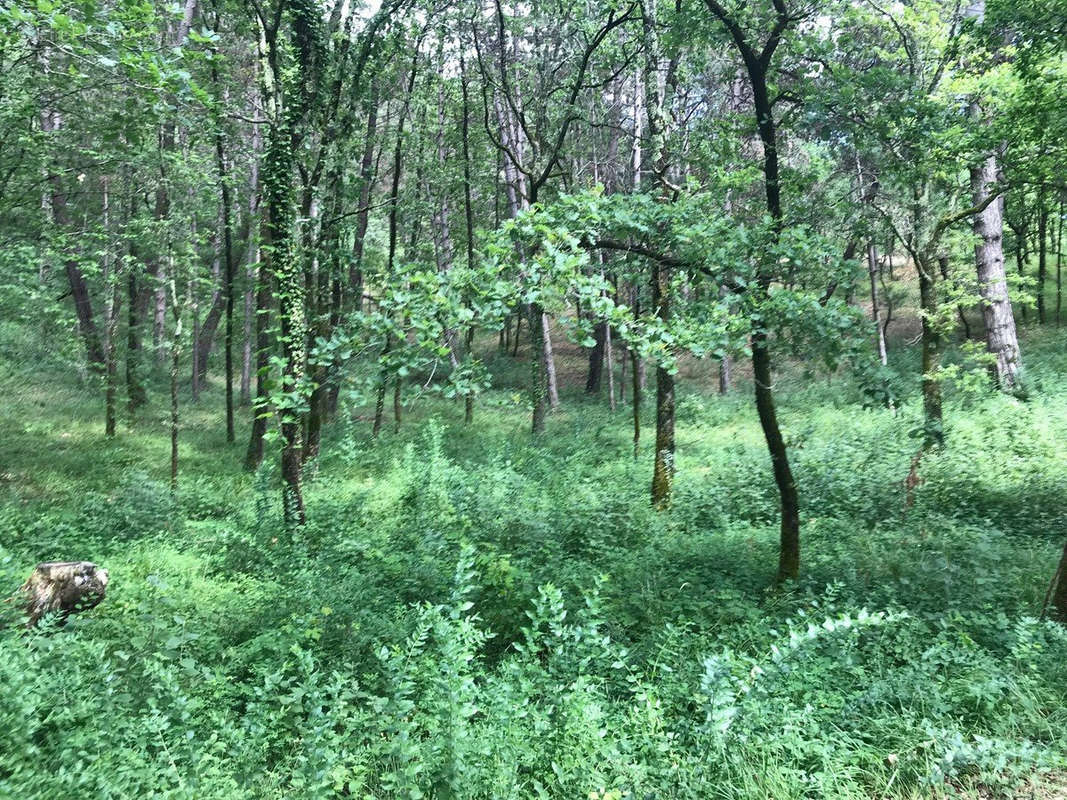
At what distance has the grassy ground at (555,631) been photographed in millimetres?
3250

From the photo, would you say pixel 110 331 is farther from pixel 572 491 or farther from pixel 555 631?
pixel 555 631

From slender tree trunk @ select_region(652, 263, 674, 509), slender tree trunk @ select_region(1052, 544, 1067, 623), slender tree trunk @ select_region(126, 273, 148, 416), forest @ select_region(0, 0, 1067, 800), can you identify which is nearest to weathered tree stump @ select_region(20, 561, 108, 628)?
forest @ select_region(0, 0, 1067, 800)

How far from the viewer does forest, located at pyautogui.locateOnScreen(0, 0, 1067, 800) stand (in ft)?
11.3

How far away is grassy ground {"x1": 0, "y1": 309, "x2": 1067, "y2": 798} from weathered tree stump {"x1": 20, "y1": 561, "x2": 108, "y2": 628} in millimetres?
173

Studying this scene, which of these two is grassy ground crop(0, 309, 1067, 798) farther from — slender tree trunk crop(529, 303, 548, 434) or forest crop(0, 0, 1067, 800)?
slender tree trunk crop(529, 303, 548, 434)

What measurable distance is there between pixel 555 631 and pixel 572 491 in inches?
230

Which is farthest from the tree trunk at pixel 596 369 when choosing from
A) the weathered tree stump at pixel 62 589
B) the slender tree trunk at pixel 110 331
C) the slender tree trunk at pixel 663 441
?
the weathered tree stump at pixel 62 589

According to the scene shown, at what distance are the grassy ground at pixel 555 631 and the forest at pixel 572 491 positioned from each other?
4cm

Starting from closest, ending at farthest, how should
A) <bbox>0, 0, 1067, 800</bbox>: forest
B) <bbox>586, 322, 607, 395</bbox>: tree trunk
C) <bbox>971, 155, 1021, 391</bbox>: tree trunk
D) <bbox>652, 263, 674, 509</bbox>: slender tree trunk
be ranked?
<bbox>0, 0, 1067, 800</bbox>: forest
<bbox>652, 263, 674, 509</bbox>: slender tree trunk
<bbox>971, 155, 1021, 391</bbox>: tree trunk
<bbox>586, 322, 607, 395</bbox>: tree trunk

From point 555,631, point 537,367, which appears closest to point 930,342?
point 537,367

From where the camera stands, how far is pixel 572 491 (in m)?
9.74

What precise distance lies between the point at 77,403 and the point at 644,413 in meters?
16.4

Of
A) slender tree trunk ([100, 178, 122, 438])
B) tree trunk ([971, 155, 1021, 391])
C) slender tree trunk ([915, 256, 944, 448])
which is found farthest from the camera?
slender tree trunk ([100, 178, 122, 438])

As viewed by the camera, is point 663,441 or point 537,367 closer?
point 663,441
